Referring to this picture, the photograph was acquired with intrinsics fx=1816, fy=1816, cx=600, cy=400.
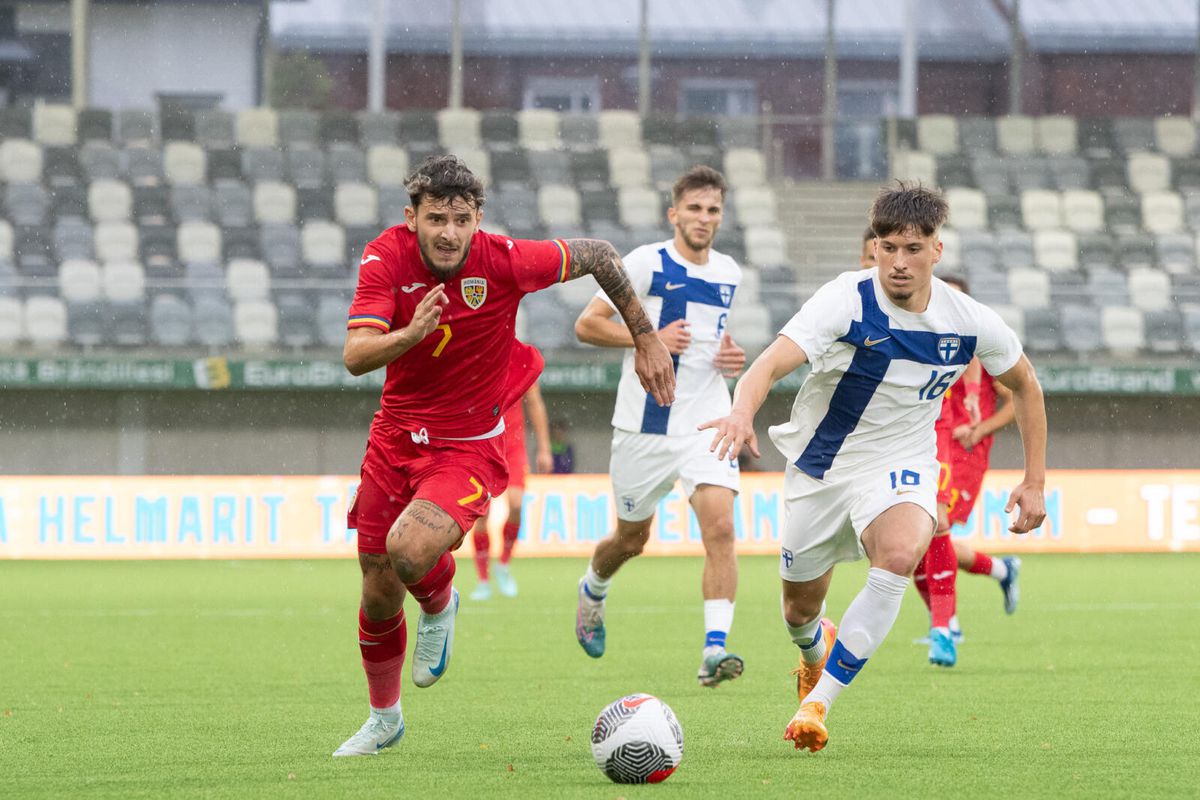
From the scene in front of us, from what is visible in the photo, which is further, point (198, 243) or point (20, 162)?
point (20, 162)

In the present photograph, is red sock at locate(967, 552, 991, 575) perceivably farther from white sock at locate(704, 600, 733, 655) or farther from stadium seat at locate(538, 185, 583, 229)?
stadium seat at locate(538, 185, 583, 229)

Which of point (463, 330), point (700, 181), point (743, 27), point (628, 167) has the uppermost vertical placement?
point (743, 27)

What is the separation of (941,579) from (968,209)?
60.6 feet

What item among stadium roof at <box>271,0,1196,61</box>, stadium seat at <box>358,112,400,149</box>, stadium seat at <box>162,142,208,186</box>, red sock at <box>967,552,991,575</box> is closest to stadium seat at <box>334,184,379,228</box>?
stadium seat at <box>358,112,400,149</box>

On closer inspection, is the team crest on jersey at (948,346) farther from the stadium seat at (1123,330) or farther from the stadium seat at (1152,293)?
the stadium seat at (1152,293)

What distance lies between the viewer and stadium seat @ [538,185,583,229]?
84.5ft

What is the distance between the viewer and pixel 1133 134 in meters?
29.7

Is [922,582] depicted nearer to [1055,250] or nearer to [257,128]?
[1055,250]

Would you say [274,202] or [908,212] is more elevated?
[274,202]

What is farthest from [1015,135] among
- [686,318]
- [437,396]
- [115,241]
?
[437,396]

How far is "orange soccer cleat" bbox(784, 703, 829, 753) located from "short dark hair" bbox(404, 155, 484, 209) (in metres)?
2.01

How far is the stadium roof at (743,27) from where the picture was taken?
32.2 metres

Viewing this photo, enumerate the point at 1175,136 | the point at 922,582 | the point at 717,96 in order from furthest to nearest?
the point at 717,96
the point at 1175,136
the point at 922,582

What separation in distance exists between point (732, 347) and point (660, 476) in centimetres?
76
